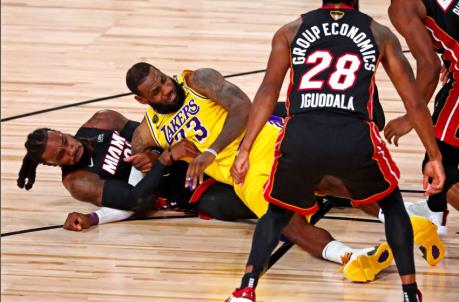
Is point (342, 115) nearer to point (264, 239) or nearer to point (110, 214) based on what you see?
point (264, 239)

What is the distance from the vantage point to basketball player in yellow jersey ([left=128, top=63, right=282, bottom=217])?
19.9 feet

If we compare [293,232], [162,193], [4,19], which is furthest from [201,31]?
[293,232]

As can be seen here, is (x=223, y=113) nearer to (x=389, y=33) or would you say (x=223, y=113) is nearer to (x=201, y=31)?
(x=389, y=33)

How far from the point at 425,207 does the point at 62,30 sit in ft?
20.3

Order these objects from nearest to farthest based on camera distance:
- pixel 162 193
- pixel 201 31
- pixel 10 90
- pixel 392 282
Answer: pixel 392 282
pixel 162 193
pixel 10 90
pixel 201 31

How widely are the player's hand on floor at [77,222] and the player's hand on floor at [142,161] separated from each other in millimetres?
448

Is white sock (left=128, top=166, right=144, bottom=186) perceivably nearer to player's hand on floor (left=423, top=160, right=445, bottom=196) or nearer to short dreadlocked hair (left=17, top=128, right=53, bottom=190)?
short dreadlocked hair (left=17, top=128, right=53, bottom=190)

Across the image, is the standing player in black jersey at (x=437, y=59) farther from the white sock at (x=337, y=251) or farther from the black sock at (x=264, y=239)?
the black sock at (x=264, y=239)

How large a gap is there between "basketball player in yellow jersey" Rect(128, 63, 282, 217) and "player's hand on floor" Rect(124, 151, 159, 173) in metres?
0.11

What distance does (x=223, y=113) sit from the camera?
6.29 metres

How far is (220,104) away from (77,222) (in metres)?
1.15

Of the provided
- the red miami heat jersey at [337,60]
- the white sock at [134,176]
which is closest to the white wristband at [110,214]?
the white sock at [134,176]

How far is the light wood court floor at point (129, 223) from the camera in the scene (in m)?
5.46

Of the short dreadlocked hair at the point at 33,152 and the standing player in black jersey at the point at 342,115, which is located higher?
the standing player in black jersey at the point at 342,115
